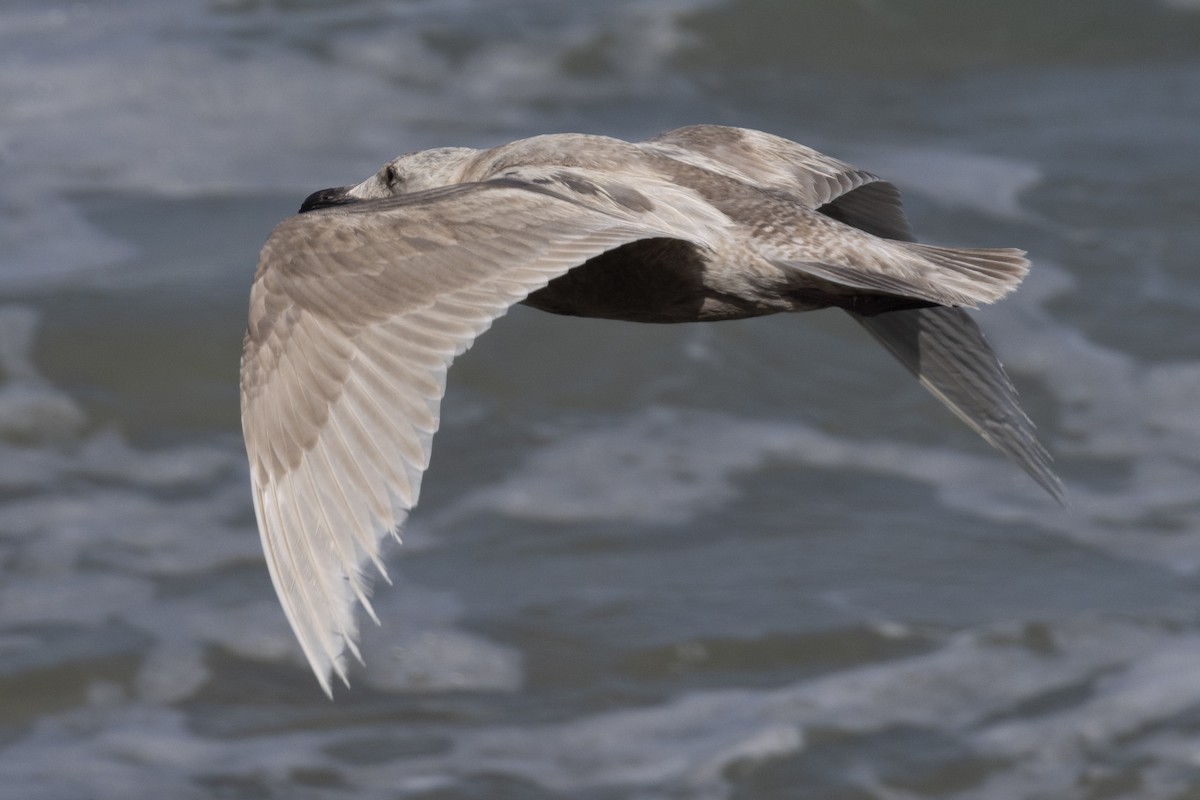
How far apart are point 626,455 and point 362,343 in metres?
5.30

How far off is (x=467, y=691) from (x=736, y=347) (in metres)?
3.37

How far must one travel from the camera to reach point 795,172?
5414 mm

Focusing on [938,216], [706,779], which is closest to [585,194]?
[706,779]

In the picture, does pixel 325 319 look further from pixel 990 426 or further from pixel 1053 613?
pixel 1053 613

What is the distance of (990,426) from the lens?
5176 millimetres

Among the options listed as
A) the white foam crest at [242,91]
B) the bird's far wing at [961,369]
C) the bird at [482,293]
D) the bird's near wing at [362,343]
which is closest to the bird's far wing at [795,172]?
the bird at [482,293]

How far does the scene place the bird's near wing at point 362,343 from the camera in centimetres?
386

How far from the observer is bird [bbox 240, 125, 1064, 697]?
3914 mm

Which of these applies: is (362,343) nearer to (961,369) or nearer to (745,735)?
(961,369)

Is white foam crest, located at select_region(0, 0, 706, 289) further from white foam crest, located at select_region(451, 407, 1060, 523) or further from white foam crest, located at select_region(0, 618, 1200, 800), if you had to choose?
white foam crest, located at select_region(0, 618, 1200, 800)

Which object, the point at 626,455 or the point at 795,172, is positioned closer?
the point at 795,172

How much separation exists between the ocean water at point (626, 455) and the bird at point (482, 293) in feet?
8.64

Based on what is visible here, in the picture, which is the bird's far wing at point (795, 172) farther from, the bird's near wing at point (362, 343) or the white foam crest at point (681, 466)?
the white foam crest at point (681, 466)

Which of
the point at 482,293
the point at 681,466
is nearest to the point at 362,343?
Answer: the point at 482,293
